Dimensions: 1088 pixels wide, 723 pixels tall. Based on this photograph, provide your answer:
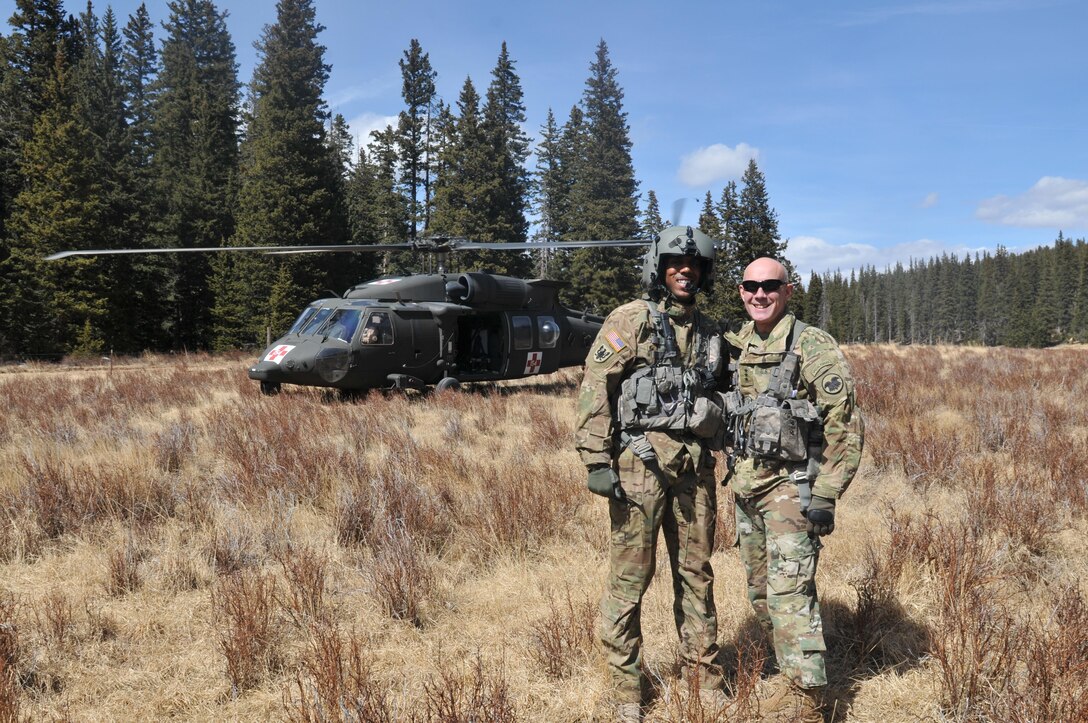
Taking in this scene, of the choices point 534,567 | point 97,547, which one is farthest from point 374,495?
point 97,547

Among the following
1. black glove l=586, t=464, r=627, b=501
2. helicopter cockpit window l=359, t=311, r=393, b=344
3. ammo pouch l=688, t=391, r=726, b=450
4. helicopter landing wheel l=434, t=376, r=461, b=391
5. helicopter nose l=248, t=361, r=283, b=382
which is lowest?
helicopter landing wheel l=434, t=376, r=461, b=391

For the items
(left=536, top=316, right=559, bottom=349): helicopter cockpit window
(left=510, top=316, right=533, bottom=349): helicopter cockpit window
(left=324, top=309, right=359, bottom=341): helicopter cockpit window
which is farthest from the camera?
(left=536, top=316, right=559, bottom=349): helicopter cockpit window

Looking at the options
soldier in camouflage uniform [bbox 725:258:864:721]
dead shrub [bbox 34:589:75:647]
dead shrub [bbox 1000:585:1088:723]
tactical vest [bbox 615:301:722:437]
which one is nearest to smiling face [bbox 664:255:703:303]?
tactical vest [bbox 615:301:722:437]

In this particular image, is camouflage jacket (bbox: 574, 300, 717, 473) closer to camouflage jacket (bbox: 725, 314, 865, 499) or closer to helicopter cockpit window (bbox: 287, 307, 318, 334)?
camouflage jacket (bbox: 725, 314, 865, 499)

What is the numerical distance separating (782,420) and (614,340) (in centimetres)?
82

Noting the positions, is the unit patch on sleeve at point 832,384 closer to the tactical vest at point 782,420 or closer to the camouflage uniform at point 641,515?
the tactical vest at point 782,420

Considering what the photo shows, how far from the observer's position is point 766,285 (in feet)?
9.54

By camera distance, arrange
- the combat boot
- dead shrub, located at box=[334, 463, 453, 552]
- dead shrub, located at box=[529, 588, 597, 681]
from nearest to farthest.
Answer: the combat boot, dead shrub, located at box=[529, 588, 597, 681], dead shrub, located at box=[334, 463, 453, 552]

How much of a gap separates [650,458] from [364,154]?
1819 inches

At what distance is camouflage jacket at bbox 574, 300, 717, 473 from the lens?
2.93 metres

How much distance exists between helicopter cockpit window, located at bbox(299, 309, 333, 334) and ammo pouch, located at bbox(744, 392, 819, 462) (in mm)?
9336

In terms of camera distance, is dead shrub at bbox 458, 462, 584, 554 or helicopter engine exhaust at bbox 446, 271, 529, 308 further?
helicopter engine exhaust at bbox 446, 271, 529, 308

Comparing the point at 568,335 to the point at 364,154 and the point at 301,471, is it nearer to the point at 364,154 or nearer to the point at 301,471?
the point at 301,471

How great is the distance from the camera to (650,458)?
2.88m
